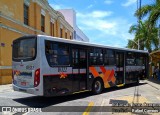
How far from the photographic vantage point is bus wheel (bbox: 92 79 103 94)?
15099 mm

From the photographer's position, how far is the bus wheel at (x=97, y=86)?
15.1m

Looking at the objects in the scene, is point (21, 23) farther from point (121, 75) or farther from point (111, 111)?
point (111, 111)

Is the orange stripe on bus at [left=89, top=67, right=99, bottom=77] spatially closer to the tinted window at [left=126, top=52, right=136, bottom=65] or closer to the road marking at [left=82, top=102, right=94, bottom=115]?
the road marking at [left=82, top=102, right=94, bottom=115]

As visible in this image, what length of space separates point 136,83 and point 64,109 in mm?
12422

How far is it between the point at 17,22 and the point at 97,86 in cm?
1206

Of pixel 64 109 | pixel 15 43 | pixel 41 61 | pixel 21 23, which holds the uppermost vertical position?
pixel 21 23

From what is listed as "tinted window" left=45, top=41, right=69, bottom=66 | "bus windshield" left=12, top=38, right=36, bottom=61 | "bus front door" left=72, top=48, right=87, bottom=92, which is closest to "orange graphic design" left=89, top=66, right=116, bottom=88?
"bus front door" left=72, top=48, right=87, bottom=92

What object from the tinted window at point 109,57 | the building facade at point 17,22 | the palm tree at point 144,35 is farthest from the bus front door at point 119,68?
the palm tree at point 144,35

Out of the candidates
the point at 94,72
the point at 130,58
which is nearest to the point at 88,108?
the point at 94,72

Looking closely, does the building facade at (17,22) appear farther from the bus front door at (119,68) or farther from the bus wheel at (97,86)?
the bus front door at (119,68)

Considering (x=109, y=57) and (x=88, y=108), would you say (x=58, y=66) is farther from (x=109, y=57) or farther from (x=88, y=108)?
(x=109, y=57)

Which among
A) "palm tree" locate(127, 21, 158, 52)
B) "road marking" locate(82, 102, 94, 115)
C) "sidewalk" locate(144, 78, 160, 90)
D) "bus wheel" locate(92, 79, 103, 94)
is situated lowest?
"sidewalk" locate(144, 78, 160, 90)

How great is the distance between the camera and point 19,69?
12.0 meters

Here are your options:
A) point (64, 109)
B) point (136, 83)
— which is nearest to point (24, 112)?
point (64, 109)
